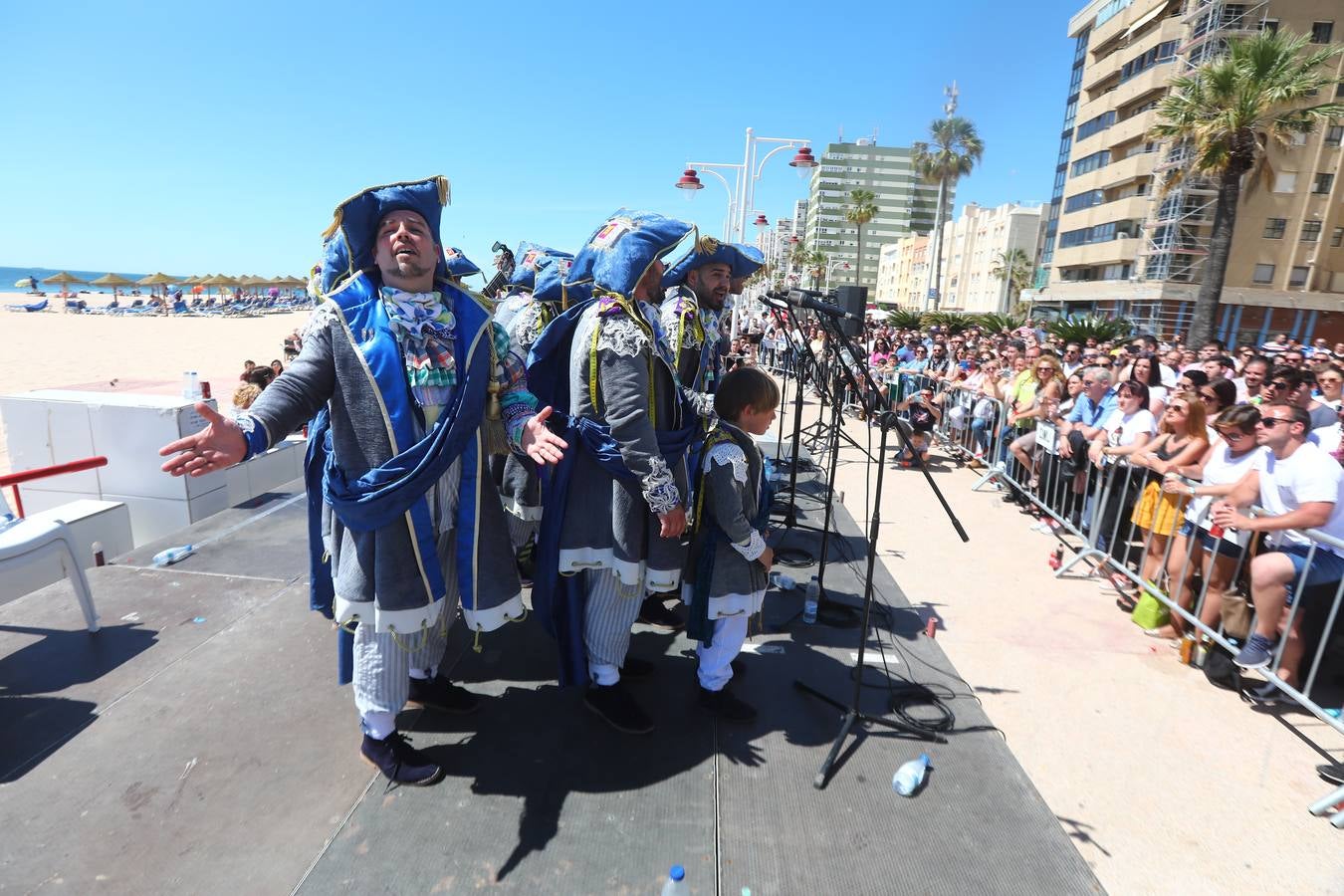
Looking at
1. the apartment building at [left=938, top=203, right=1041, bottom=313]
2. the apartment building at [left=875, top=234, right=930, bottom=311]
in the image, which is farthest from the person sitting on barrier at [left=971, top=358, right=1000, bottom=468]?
the apartment building at [left=875, top=234, right=930, bottom=311]

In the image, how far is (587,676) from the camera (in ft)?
9.10

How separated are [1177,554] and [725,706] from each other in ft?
10.5

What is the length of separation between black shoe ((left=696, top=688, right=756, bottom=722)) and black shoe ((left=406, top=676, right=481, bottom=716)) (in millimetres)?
979

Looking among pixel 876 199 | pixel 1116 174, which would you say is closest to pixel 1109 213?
pixel 1116 174

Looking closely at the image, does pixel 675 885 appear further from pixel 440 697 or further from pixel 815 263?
pixel 815 263

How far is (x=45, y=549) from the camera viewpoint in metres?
2.98

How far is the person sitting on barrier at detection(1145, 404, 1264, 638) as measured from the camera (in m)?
3.68

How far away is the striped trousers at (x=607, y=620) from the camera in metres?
2.70

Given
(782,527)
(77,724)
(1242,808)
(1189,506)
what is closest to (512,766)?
(77,724)

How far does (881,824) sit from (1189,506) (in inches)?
122

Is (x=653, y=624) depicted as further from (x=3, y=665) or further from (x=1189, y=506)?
(x=1189, y=506)

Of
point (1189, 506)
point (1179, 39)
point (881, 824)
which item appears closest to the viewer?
point (881, 824)

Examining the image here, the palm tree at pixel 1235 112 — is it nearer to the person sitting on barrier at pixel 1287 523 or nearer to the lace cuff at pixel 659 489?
the person sitting on barrier at pixel 1287 523

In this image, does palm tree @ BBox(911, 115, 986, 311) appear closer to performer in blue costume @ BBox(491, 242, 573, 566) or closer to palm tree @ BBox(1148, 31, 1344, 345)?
palm tree @ BBox(1148, 31, 1344, 345)
